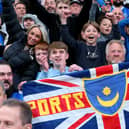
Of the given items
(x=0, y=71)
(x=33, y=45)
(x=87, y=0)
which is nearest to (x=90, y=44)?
(x=33, y=45)

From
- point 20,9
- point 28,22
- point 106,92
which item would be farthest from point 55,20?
point 106,92

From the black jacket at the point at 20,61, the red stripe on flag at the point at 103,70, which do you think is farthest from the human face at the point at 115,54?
the red stripe on flag at the point at 103,70


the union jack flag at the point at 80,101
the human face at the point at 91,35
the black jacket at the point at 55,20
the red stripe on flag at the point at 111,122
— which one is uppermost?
the black jacket at the point at 55,20

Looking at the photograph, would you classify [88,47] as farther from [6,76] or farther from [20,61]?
[6,76]

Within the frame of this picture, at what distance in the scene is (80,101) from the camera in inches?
171

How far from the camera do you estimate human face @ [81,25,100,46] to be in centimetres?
617

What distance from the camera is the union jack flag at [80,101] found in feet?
14.0

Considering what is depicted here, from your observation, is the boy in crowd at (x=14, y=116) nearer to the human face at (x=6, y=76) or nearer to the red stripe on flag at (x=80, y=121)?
the red stripe on flag at (x=80, y=121)

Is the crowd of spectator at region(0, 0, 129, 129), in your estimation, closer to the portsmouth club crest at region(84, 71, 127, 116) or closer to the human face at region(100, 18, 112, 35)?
the human face at region(100, 18, 112, 35)

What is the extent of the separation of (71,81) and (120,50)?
1.45m

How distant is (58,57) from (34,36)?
76 cm

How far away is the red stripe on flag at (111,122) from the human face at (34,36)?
2.02m

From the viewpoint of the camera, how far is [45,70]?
216 inches

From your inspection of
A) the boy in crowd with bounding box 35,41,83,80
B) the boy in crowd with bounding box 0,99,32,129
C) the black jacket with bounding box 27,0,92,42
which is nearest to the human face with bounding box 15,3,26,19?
the black jacket with bounding box 27,0,92,42
